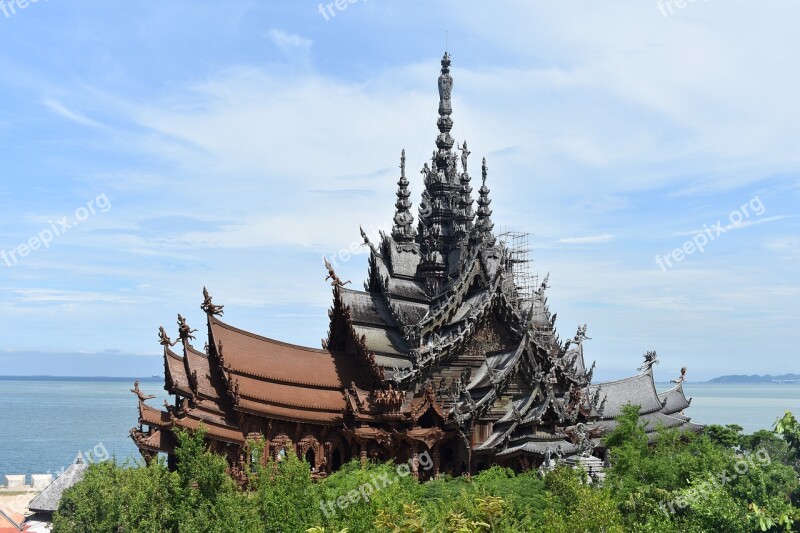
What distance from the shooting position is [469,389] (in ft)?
141

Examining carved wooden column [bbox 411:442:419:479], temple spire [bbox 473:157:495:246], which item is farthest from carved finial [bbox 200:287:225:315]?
temple spire [bbox 473:157:495:246]

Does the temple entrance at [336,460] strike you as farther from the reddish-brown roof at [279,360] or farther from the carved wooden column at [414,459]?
the carved wooden column at [414,459]

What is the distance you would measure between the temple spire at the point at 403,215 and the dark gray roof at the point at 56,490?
2034cm

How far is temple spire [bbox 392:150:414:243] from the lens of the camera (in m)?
51.2

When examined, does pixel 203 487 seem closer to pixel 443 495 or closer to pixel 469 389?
pixel 443 495

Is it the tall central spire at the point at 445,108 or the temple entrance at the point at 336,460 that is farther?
the tall central spire at the point at 445,108

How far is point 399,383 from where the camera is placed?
41.6 m

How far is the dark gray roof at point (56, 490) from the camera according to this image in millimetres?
39562

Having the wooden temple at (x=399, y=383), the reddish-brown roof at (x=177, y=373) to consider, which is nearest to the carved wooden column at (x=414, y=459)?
the wooden temple at (x=399, y=383)

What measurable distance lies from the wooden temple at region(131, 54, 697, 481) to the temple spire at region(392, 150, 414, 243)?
1.11m

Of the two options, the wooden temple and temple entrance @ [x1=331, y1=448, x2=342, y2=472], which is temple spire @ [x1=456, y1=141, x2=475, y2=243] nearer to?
the wooden temple

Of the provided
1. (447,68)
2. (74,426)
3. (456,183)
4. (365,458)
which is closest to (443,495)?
(365,458)

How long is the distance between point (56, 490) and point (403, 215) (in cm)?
2292

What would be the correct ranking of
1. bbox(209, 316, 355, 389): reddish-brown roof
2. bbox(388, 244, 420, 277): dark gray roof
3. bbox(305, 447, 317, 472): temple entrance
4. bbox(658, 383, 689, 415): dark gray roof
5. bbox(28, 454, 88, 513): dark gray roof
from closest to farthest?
bbox(28, 454, 88, 513): dark gray roof, bbox(305, 447, 317, 472): temple entrance, bbox(209, 316, 355, 389): reddish-brown roof, bbox(388, 244, 420, 277): dark gray roof, bbox(658, 383, 689, 415): dark gray roof
